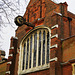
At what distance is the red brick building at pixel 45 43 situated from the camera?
14148mm

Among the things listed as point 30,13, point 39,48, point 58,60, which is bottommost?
point 58,60

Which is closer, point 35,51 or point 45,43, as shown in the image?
point 45,43

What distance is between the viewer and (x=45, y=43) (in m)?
16.6

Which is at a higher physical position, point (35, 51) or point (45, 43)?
point (45, 43)

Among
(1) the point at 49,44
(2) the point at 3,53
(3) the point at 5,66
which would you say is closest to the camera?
(1) the point at 49,44

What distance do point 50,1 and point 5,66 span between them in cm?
880

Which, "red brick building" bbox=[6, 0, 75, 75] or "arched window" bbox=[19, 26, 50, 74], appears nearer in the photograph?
"red brick building" bbox=[6, 0, 75, 75]

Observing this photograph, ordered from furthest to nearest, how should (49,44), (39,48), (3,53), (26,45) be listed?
1. (3,53)
2. (26,45)
3. (39,48)
4. (49,44)

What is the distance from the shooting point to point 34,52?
1761cm

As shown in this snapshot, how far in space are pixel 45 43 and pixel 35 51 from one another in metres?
1.53

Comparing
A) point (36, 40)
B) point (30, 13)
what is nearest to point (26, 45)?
point (36, 40)

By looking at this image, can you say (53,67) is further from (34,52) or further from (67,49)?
(34,52)

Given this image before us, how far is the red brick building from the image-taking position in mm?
14148

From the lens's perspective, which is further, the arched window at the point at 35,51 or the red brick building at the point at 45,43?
the arched window at the point at 35,51
